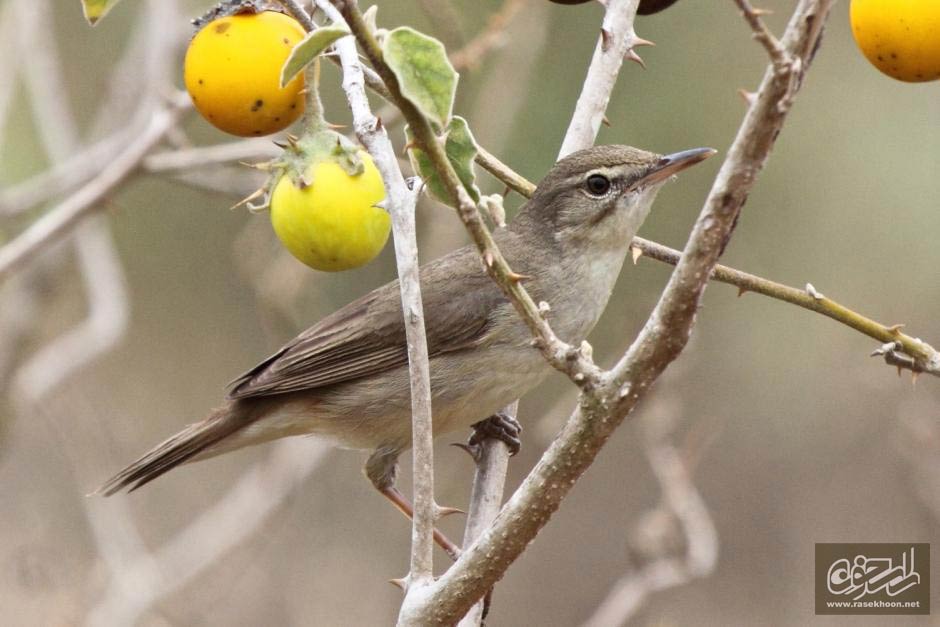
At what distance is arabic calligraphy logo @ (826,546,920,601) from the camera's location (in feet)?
16.5

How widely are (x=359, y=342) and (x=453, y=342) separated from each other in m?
0.43

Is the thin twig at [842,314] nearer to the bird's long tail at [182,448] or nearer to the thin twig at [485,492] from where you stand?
the thin twig at [485,492]

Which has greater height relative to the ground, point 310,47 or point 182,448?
point 182,448

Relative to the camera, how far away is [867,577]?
16.7ft

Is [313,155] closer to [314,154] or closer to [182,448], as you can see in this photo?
[314,154]

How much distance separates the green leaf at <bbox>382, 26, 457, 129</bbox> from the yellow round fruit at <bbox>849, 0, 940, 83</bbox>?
3.15ft

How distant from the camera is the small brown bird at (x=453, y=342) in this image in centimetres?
442

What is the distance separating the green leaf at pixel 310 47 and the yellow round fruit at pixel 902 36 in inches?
44.1

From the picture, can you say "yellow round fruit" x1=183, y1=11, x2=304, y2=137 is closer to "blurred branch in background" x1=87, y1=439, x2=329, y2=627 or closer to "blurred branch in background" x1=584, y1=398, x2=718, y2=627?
"blurred branch in background" x1=584, y1=398, x2=718, y2=627

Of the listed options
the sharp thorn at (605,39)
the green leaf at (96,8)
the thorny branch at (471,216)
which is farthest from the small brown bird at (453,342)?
the green leaf at (96,8)

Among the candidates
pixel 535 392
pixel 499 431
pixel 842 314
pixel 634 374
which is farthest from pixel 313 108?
pixel 535 392

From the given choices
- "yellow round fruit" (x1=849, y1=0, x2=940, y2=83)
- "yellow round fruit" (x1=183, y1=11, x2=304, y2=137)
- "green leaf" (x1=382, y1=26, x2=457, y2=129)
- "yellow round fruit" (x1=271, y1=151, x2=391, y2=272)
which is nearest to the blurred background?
"yellow round fruit" (x1=271, y1=151, x2=391, y2=272)

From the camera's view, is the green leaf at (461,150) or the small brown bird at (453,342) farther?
the small brown bird at (453,342)

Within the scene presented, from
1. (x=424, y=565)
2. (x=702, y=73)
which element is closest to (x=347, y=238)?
(x=424, y=565)
